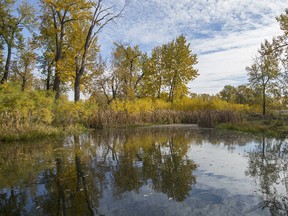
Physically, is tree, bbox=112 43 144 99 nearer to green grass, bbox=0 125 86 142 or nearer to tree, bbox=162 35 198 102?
tree, bbox=162 35 198 102

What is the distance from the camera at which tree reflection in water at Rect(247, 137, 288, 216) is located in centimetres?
370

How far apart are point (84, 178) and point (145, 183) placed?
4.38 feet

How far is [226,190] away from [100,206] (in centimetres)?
231

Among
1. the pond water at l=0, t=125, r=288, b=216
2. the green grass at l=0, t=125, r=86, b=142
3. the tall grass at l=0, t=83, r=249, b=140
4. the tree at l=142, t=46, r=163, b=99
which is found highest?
the tree at l=142, t=46, r=163, b=99

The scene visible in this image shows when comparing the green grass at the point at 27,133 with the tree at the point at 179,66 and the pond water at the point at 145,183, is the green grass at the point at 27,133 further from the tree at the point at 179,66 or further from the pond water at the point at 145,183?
the tree at the point at 179,66

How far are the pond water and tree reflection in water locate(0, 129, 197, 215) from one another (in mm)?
14

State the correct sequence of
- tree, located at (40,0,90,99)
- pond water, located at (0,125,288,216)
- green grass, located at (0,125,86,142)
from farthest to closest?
tree, located at (40,0,90,99) < green grass, located at (0,125,86,142) < pond water, located at (0,125,288,216)

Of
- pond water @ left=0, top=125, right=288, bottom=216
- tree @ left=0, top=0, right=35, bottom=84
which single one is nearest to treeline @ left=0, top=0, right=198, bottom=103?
tree @ left=0, top=0, right=35, bottom=84

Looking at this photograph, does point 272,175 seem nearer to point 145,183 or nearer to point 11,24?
point 145,183

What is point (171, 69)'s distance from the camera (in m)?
28.8

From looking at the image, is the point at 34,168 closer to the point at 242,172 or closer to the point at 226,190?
the point at 226,190

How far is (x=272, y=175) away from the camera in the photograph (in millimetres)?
5121

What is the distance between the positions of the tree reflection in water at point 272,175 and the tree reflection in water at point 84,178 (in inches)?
51.5

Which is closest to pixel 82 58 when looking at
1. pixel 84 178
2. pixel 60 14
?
pixel 60 14
